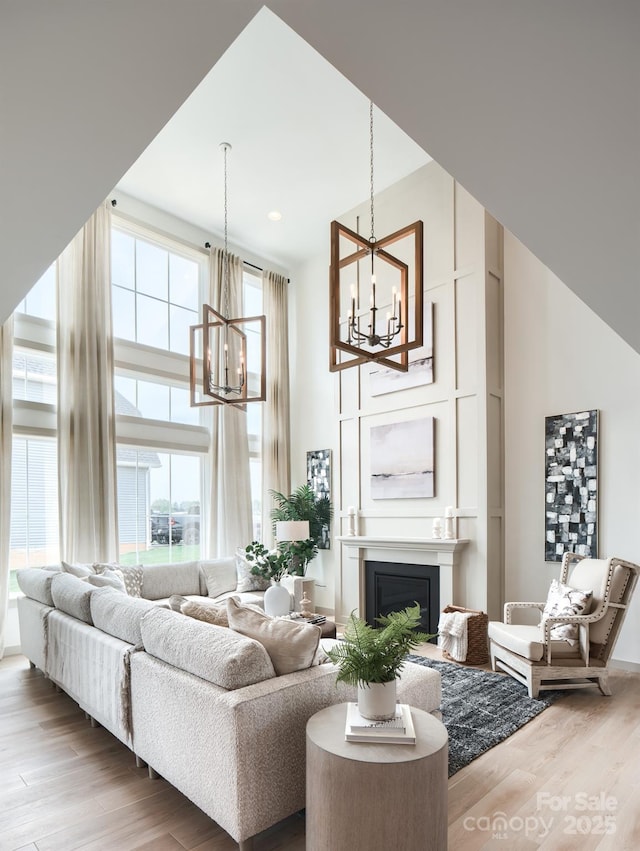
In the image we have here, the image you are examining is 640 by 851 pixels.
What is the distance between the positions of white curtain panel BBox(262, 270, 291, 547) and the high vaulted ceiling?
610cm

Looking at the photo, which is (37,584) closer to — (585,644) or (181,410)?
(181,410)

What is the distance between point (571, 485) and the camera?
15.9 feet

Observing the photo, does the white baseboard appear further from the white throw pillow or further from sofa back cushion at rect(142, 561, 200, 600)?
the white throw pillow

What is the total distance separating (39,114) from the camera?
1088 mm

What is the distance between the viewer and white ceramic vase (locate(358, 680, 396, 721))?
203cm

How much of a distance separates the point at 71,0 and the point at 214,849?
2685 millimetres

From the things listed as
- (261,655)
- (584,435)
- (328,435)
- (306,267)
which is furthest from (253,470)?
(261,655)

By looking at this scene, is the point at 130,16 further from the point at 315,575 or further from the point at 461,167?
the point at 315,575

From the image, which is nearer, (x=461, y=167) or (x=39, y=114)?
(x=39, y=114)

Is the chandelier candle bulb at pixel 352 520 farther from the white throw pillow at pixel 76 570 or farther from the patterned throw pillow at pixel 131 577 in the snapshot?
the white throw pillow at pixel 76 570

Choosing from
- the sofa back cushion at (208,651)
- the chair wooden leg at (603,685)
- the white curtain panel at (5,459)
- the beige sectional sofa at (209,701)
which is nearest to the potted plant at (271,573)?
the beige sectional sofa at (209,701)

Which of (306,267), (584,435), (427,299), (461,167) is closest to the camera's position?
(461,167)

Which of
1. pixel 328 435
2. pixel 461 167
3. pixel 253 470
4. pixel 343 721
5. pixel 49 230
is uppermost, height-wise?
pixel 461 167


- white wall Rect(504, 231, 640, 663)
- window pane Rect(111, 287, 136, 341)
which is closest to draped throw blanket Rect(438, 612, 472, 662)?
white wall Rect(504, 231, 640, 663)
